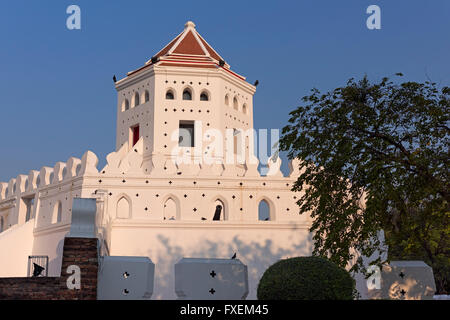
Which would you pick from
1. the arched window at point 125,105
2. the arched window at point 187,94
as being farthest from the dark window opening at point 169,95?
the arched window at point 125,105

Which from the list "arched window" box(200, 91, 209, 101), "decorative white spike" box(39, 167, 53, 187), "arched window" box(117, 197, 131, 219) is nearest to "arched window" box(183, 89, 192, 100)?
"arched window" box(200, 91, 209, 101)

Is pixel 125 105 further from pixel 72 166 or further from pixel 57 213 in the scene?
pixel 57 213

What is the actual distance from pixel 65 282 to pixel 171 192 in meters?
10.1

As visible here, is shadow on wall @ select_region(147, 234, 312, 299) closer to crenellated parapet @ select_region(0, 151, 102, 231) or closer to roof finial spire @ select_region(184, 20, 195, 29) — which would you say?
crenellated parapet @ select_region(0, 151, 102, 231)

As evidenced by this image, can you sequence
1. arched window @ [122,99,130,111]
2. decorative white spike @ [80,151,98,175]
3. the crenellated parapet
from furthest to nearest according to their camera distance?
arched window @ [122,99,130,111]
the crenellated parapet
decorative white spike @ [80,151,98,175]

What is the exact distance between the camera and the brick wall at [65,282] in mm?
11773

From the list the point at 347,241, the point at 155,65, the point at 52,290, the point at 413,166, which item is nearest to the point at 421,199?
the point at 413,166

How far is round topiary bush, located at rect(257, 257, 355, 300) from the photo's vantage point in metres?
9.77

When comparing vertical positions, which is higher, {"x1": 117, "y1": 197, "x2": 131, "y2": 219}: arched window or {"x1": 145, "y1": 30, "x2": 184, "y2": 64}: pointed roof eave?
{"x1": 145, "y1": 30, "x2": 184, "y2": 64}: pointed roof eave

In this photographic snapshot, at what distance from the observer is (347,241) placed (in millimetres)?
13008

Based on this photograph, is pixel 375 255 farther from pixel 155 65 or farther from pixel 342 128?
pixel 155 65

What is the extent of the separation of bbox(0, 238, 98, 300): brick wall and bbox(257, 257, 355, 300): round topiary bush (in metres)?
3.89

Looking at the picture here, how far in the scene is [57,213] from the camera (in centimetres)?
2306
